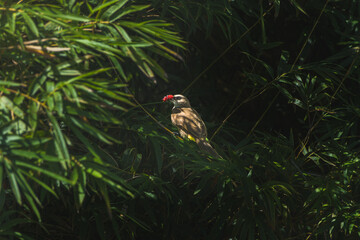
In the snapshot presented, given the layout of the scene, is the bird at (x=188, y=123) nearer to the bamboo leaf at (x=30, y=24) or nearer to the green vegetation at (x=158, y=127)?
the green vegetation at (x=158, y=127)

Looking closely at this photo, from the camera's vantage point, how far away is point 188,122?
275 centimetres

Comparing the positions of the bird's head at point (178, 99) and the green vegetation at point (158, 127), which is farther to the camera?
the bird's head at point (178, 99)

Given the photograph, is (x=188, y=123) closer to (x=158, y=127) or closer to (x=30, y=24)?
(x=158, y=127)

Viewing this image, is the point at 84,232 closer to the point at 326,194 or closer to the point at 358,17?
the point at 326,194

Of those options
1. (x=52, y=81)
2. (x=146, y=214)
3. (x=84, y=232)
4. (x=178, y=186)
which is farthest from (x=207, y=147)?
(x=52, y=81)

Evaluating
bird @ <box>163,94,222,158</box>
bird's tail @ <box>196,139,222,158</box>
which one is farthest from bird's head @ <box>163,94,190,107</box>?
bird's tail @ <box>196,139,222,158</box>

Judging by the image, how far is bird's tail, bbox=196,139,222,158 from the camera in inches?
102

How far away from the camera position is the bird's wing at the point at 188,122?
273 cm

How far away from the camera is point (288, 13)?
3.38 metres

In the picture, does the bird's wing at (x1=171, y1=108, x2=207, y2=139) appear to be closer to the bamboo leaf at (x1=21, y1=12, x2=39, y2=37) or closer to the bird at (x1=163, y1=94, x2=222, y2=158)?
the bird at (x1=163, y1=94, x2=222, y2=158)

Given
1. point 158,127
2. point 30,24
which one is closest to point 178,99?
point 158,127

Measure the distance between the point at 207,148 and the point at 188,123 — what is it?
18 centimetres

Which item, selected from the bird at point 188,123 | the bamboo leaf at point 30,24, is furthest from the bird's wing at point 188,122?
the bamboo leaf at point 30,24

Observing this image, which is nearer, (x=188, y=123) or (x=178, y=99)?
(x=188, y=123)
